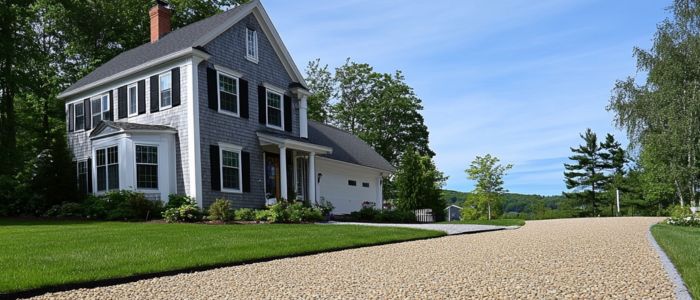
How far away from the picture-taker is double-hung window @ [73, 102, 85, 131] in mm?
21891

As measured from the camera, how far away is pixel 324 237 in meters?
11.6

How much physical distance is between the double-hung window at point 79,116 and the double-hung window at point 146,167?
17.5 feet

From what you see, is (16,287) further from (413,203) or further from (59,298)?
(413,203)

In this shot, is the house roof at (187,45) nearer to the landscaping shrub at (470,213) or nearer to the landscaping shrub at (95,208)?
the landscaping shrub at (95,208)

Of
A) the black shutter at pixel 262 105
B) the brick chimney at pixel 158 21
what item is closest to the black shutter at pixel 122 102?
the brick chimney at pixel 158 21

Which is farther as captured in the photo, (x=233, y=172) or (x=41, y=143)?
(x=41, y=143)

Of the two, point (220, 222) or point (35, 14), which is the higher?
point (35, 14)

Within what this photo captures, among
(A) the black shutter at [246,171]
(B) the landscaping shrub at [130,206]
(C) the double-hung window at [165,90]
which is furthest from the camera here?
(A) the black shutter at [246,171]

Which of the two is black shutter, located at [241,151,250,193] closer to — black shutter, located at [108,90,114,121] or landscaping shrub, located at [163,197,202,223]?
landscaping shrub, located at [163,197,202,223]

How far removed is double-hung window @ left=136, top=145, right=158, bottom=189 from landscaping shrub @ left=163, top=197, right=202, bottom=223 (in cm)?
164

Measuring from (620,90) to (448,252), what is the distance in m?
22.1

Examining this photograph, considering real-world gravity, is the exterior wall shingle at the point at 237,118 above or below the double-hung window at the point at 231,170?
above

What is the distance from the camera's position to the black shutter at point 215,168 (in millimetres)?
18141

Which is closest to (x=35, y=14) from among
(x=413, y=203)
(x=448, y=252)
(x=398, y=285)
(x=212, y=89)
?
(x=212, y=89)
